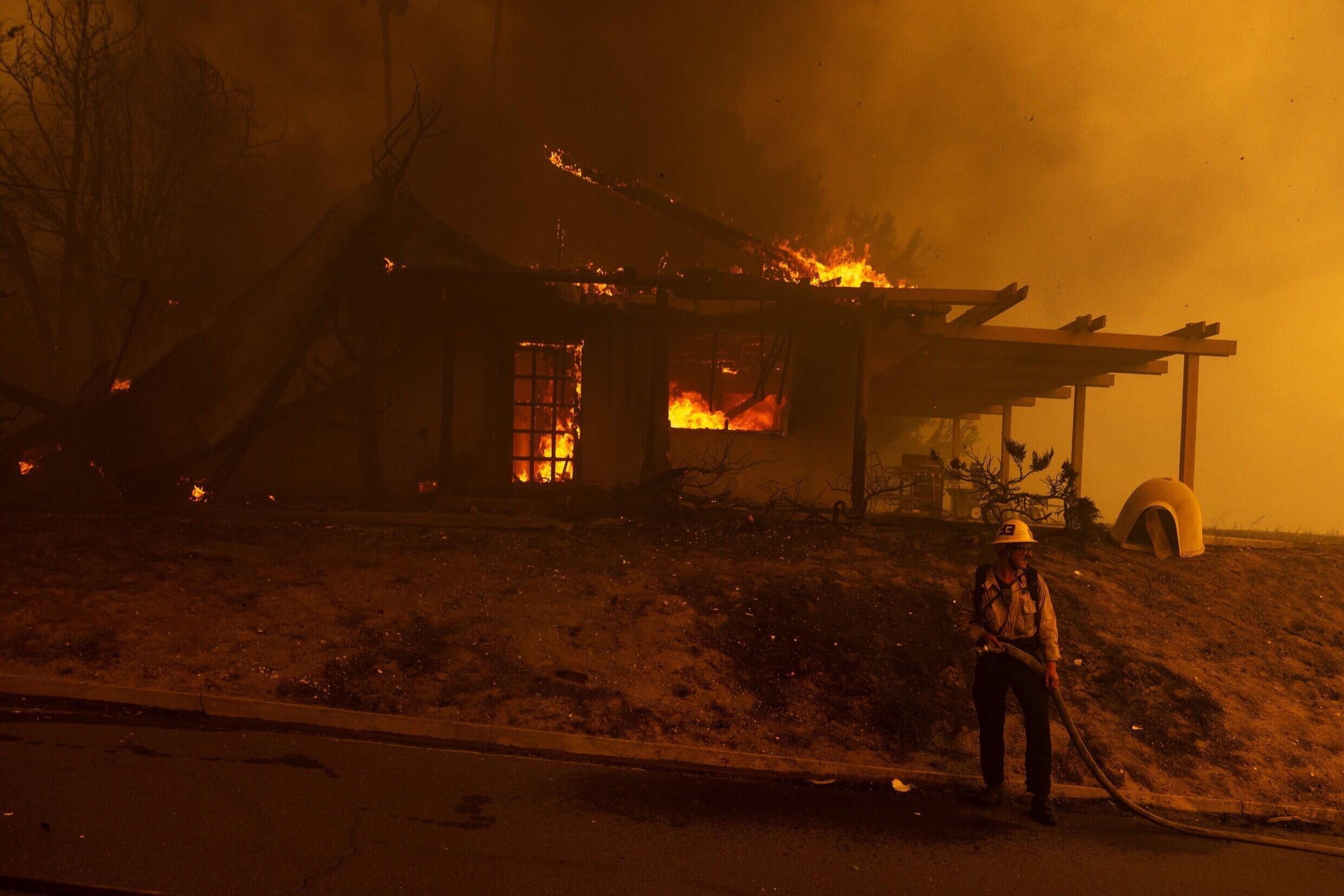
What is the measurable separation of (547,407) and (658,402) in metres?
2.19

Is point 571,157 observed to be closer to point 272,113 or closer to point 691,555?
point 272,113

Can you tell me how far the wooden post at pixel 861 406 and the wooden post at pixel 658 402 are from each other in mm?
2745

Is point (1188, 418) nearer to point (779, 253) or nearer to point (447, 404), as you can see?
point (779, 253)

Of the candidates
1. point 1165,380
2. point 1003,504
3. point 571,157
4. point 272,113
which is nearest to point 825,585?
point 1003,504

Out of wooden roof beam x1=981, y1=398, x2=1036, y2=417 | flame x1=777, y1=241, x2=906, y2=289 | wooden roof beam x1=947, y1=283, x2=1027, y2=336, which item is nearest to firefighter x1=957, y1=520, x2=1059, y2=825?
wooden roof beam x1=947, y1=283, x2=1027, y2=336

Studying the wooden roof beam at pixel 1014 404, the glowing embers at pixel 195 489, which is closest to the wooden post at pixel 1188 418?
the wooden roof beam at pixel 1014 404

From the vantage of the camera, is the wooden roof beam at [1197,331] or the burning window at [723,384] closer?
the wooden roof beam at [1197,331]

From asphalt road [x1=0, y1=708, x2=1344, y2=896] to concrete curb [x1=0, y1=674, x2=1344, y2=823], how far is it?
0.85 ft

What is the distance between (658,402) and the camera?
516 inches

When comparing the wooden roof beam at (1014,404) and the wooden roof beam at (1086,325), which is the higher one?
the wooden roof beam at (1086,325)

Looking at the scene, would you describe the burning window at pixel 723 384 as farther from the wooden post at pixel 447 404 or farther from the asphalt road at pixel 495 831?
the asphalt road at pixel 495 831

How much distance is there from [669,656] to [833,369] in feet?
26.1

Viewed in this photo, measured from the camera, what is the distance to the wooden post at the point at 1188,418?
564 inches

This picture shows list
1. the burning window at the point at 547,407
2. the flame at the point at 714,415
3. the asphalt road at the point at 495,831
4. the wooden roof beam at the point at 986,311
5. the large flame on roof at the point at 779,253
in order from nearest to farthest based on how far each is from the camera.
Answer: the asphalt road at the point at 495,831 → the wooden roof beam at the point at 986,311 → the large flame on roof at the point at 779,253 → the burning window at the point at 547,407 → the flame at the point at 714,415
